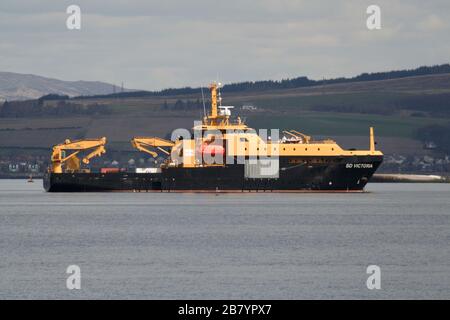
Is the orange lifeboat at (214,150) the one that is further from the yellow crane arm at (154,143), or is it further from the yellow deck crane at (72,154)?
the yellow deck crane at (72,154)

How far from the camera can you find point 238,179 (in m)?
104

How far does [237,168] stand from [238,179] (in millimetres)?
1424

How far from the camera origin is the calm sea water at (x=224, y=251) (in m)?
41.9

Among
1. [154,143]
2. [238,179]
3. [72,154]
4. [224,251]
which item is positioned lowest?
[224,251]

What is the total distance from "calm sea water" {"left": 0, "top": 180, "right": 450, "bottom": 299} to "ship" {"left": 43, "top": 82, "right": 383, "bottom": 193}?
1377cm

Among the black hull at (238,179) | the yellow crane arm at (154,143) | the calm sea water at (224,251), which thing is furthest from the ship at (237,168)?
the calm sea water at (224,251)

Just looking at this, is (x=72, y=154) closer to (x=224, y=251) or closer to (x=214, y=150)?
(x=214, y=150)

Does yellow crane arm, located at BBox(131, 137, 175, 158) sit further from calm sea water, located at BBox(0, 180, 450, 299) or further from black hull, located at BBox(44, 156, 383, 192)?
calm sea water, located at BBox(0, 180, 450, 299)

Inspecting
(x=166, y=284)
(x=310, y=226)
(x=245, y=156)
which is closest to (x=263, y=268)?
(x=166, y=284)

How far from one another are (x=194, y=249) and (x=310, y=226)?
50.0ft

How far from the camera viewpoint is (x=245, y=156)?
339 ft

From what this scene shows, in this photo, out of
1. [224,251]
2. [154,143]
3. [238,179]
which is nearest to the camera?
[224,251]

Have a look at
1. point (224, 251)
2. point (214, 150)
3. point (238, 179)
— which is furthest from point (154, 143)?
point (224, 251)
